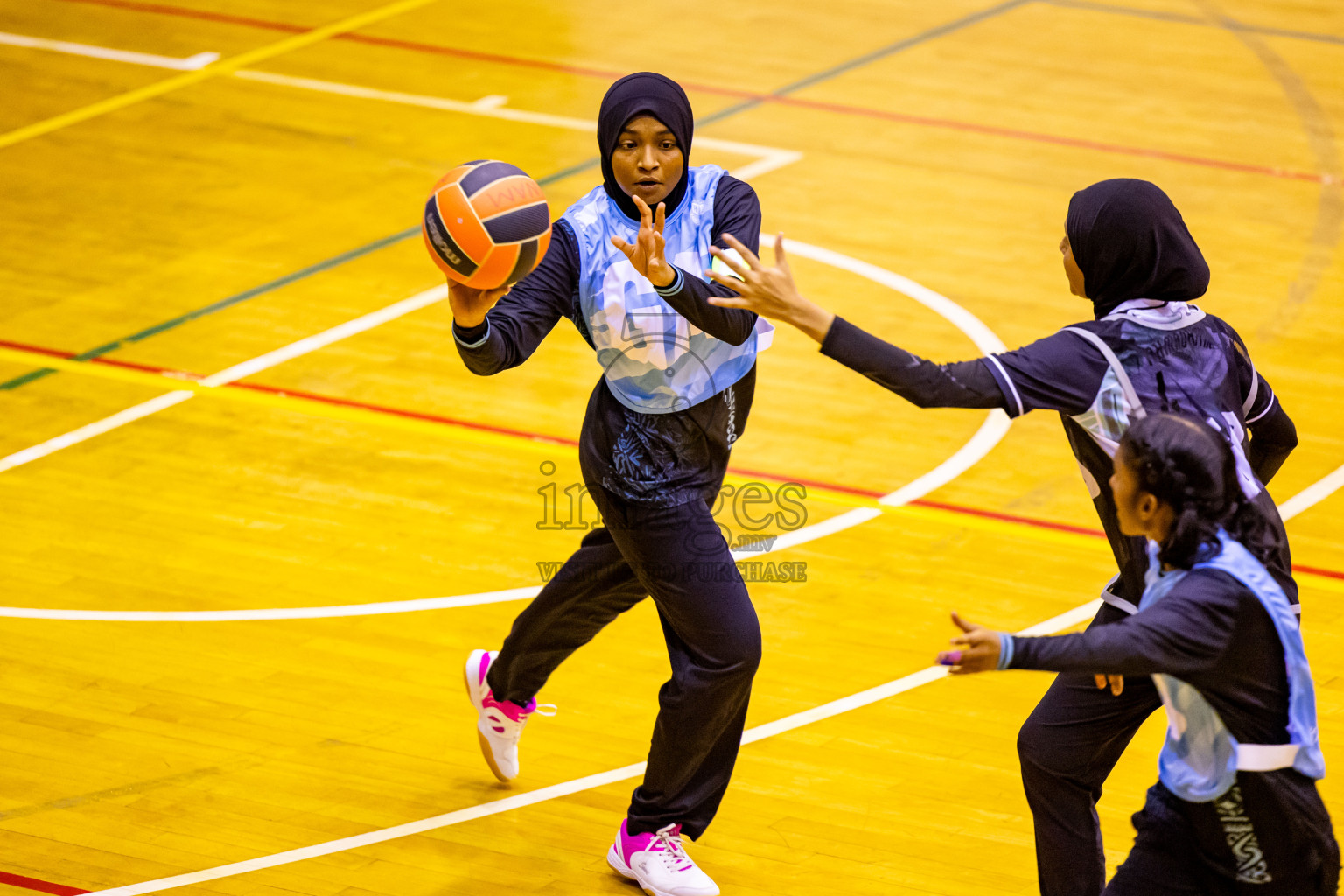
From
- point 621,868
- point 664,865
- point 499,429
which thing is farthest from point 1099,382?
point 499,429

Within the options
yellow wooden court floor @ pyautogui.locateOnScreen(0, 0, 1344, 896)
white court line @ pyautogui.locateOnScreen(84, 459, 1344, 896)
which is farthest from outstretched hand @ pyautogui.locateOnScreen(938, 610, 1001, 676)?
yellow wooden court floor @ pyautogui.locateOnScreen(0, 0, 1344, 896)

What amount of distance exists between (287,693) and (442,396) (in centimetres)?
268

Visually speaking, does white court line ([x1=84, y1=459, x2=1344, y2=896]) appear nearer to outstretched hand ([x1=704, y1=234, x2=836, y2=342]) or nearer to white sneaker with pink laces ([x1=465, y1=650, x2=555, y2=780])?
white sneaker with pink laces ([x1=465, y1=650, x2=555, y2=780])

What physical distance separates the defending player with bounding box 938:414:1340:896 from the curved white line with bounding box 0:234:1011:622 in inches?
137

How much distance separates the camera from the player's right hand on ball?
4.73 m

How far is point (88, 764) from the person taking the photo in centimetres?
576

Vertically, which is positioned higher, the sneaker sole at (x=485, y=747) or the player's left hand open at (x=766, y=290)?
the player's left hand open at (x=766, y=290)

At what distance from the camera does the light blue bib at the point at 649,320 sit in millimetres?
4977

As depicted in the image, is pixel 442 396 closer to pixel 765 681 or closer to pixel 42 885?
pixel 765 681

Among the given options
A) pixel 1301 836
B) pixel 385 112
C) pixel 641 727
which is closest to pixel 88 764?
pixel 641 727

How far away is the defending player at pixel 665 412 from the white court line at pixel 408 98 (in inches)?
249

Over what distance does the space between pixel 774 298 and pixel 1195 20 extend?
1186 cm

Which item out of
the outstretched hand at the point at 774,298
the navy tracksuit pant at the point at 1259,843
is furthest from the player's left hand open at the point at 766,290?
the navy tracksuit pant at the point at 1259,843

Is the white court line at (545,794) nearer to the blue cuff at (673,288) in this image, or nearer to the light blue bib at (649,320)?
the light blue bib at (649,320)
